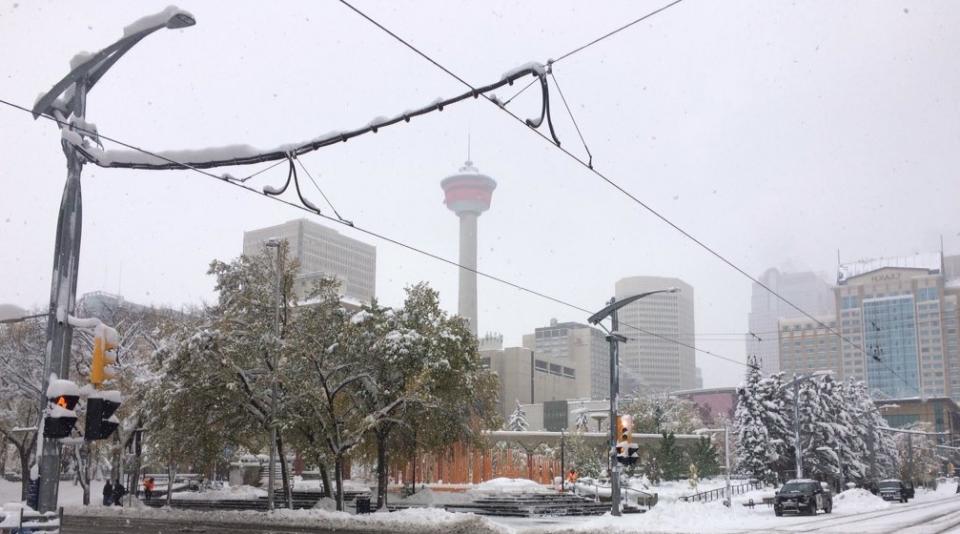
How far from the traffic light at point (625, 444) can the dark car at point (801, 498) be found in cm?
1166

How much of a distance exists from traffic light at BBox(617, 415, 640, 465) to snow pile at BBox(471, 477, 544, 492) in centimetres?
2002

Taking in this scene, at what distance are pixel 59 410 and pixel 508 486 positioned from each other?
37.2 meters

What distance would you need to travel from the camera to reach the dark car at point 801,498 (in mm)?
35250

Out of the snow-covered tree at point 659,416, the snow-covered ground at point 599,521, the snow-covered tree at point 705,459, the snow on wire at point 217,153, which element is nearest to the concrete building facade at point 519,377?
the snow-covered tree at point 659,416

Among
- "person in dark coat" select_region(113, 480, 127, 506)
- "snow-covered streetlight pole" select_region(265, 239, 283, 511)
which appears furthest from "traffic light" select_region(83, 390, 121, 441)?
"person in dark coat" select_region(113, 480, 127, 506)

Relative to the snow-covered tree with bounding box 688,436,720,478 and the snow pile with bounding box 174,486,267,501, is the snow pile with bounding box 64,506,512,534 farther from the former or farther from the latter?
the snow-covered tree with bounding box 688,436,720,478

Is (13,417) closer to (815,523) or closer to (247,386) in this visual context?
(247,386)

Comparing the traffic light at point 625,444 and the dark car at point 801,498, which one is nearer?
the traffic light at point 625,444

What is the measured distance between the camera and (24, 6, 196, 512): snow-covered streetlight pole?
1284cm

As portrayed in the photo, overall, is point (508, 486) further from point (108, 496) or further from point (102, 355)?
point (102, 355)

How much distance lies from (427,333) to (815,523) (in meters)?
15.7

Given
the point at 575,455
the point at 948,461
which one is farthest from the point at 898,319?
the point at 575,455

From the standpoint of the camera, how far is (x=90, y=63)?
13578 millimetres

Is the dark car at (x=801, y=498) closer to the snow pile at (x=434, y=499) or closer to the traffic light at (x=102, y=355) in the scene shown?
the snow pile at (x=434, y=499)
